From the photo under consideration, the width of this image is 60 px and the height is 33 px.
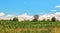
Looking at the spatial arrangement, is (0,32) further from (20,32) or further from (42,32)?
(42,32)

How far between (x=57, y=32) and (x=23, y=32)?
7.27 ft

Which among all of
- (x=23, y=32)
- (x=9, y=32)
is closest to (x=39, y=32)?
(x=23, y=32)

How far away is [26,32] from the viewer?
13.8 m

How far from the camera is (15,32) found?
13430 millimetres

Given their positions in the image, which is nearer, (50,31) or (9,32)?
(9,32)

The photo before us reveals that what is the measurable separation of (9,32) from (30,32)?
143cm

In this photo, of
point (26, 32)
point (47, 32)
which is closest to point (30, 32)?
point (26, 32)

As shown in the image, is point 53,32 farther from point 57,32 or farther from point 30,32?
point 30,32

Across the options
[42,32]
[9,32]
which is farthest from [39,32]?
[9,32]

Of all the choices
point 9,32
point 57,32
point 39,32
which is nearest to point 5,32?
point 9,32

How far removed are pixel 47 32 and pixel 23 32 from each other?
1.58 meters

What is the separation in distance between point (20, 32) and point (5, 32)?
965mm

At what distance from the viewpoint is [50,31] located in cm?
1426

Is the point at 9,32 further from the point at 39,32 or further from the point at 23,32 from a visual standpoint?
the point at 39,32
